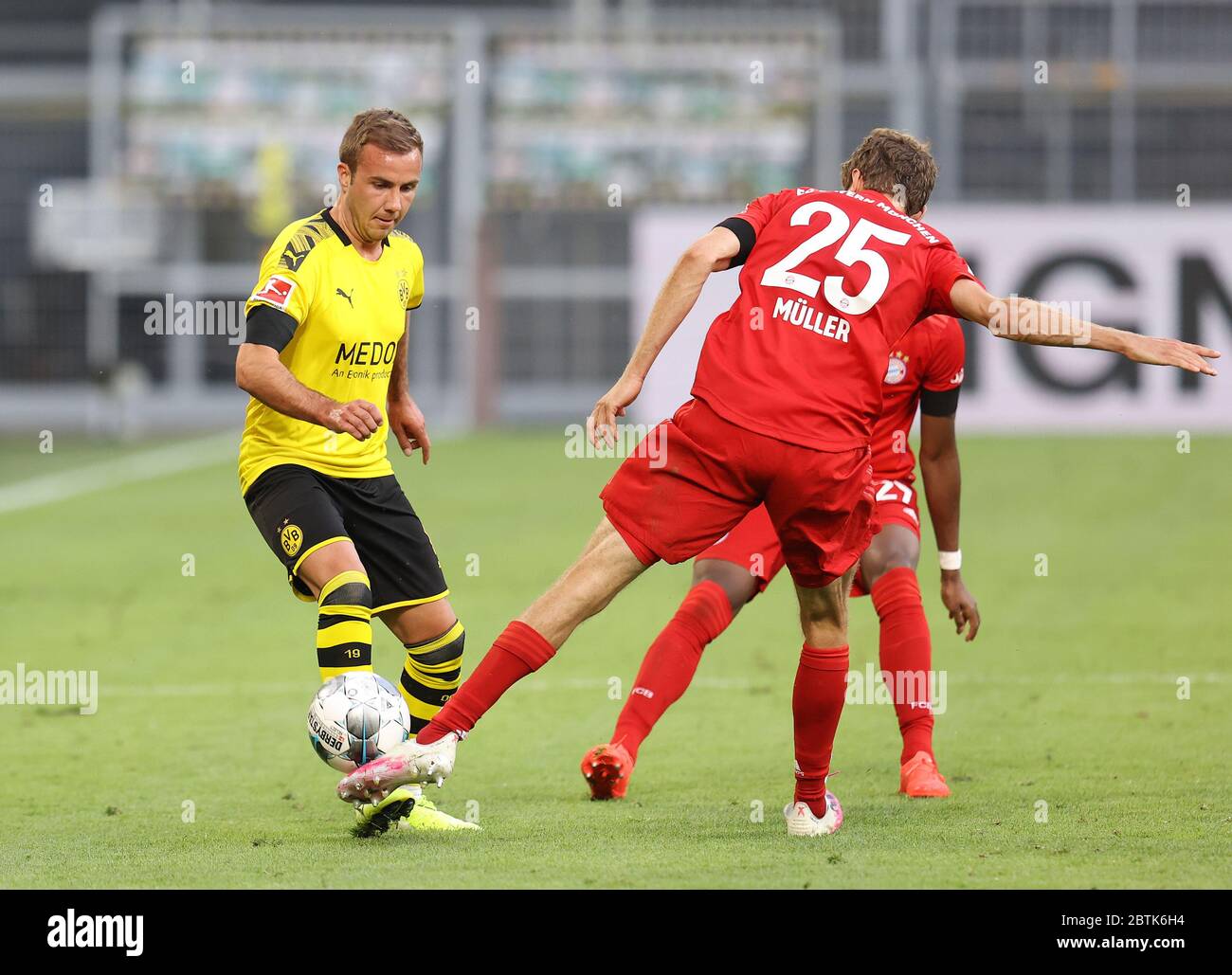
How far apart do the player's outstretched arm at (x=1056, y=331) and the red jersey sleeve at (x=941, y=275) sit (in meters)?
0.02

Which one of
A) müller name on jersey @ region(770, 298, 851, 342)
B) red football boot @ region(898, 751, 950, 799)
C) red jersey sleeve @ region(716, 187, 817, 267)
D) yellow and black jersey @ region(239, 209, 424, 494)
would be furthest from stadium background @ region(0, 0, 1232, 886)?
red jersey sleeve @ region(716, 187, 817, 267)

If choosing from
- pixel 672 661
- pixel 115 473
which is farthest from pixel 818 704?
pixel 115 473

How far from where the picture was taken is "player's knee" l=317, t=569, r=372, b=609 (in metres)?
5.35

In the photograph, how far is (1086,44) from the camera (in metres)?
21.5

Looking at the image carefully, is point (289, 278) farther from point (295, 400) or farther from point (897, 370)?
point (897, 370)

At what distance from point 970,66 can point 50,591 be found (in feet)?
44.8

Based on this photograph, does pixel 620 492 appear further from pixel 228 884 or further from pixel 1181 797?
pixel 1181 797

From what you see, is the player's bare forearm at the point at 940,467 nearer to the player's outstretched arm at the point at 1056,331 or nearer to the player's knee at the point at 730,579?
the player's knee at the point at 730,579

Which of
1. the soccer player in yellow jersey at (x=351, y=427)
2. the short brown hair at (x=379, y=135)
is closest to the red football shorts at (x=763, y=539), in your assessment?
the soccer player in yellow jersey at (x=351, y=427)

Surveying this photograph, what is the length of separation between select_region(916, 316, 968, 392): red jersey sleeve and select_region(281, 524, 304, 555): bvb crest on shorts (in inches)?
78.2

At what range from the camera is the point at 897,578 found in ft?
20.6

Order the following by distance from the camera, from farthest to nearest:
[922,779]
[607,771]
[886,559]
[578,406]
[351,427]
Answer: [578,406] < [886,559] < [922,779] < [607,771] < [351,427]

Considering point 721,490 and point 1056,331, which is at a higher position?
point 1056,331

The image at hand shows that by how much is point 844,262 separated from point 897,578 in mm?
1532
